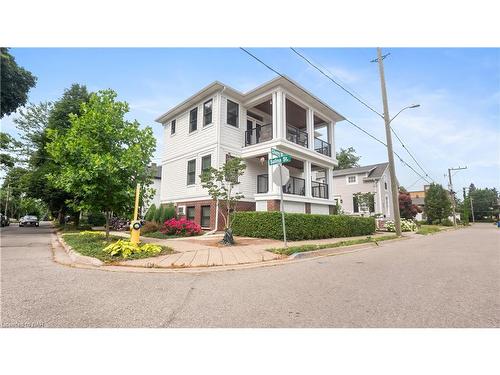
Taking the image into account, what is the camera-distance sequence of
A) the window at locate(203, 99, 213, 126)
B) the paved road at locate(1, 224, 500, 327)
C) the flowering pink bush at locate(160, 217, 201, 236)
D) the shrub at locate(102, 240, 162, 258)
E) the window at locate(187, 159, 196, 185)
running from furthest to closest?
the window at locate(187, 159, 196, 185)
the window at locate(203, 99, 213, 126)
the flowering pink bush at locate(160, 217, 201, 236)
the shrub at locate(102, 240, 162, 258)
the paved road at locate(1, 224, 500, 327)

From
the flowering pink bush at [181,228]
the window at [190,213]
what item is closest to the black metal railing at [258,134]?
the window at [190,213]

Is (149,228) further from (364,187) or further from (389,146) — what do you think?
(364,187)

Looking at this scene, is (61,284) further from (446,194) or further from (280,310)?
(446,194)

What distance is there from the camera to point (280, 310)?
10.8 feet

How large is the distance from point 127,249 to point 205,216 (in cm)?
862

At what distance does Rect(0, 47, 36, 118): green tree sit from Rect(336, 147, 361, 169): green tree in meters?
45.9

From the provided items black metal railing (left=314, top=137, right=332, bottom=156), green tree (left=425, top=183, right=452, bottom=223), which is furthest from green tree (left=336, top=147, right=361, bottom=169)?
black metal railing (left=314, top=137, right=332, bottom=156)

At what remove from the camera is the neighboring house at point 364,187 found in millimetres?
31656

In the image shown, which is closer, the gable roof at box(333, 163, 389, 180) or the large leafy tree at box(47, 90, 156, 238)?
A: the large leafy tree at box(47, 90, 156, 238)

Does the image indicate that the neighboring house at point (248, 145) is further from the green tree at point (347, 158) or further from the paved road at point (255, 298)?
the green tree at point (347, 158)

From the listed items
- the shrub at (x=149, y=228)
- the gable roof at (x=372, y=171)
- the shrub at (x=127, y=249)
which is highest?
the gable roof at (x=372, y=171)

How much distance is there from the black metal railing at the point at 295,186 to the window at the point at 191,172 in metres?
5.72

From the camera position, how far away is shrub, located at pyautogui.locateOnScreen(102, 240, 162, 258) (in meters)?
7.00

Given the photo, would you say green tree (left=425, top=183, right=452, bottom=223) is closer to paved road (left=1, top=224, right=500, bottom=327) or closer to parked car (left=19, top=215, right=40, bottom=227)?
paved road (left=1, top=224, right=500, bottom=327)
